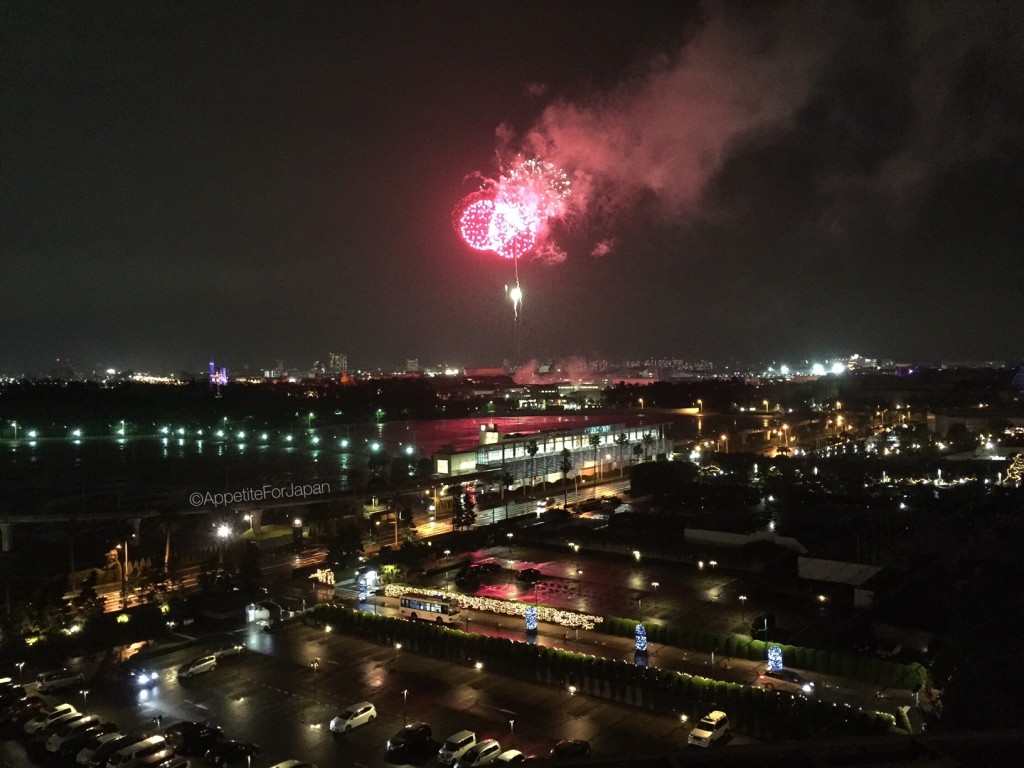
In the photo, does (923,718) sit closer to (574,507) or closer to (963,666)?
(963,666)

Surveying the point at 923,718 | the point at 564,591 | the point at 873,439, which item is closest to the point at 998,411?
the point at 873,439

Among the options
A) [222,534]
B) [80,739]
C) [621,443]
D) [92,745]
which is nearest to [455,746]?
[92,745]

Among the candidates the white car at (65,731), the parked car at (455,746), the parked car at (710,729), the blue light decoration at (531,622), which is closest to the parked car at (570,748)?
the parked car at (455,746)

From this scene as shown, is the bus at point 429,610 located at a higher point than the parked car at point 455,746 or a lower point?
lower

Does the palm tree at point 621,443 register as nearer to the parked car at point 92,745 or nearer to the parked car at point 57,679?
the parked car at point 57,679

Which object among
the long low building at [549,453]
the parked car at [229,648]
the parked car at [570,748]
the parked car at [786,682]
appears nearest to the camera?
the parked car at [570,748]

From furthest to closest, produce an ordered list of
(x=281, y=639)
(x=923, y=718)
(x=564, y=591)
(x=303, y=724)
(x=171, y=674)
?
1. (x=564, y=591)
2. (x=281, y=639)
3. (x=171, y=674)
4. (x=303, y=724)
5. (x=923, y=718)
